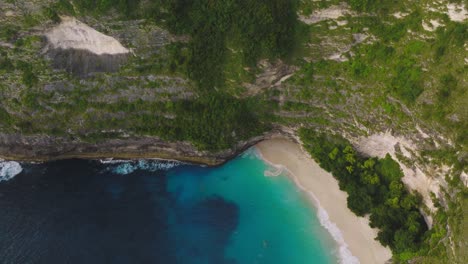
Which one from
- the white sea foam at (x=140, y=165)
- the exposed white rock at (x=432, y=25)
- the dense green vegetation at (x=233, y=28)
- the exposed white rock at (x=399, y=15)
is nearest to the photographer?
the exposed white rock at (x=432, y=25)

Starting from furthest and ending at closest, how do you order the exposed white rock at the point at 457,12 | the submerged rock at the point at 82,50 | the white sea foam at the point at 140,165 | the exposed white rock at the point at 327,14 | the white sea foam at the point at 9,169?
1. the white sea foam at the point at 140,165
2. the white sea foam at the point at 9,169
3. the submerged rock at the point at 82,50
4. the exposed white rock at the point at 327,14
5. the exposed white rock at the point at 457,12

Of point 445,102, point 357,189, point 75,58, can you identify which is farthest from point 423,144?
point 75,58

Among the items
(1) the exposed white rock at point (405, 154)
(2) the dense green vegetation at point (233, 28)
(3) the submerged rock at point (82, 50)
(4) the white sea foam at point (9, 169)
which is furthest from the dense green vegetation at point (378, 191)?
(4) the white sea foam at point (9, 169)

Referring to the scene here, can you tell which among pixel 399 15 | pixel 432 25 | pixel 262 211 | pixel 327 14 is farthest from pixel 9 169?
pixel 432 25

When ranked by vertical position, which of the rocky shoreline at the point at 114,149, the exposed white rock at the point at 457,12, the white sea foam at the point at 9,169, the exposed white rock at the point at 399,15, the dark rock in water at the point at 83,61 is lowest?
the white sea foam at the point at 9,169

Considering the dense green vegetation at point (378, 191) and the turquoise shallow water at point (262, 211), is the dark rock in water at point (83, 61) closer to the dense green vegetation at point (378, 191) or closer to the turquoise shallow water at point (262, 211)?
the turquoise shallow water at point (262, 211)

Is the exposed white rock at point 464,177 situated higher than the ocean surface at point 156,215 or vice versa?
the exposed white rock at point 464,177

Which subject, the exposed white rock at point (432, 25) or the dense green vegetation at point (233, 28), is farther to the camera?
the dense green vegetation at point (233, 28)
